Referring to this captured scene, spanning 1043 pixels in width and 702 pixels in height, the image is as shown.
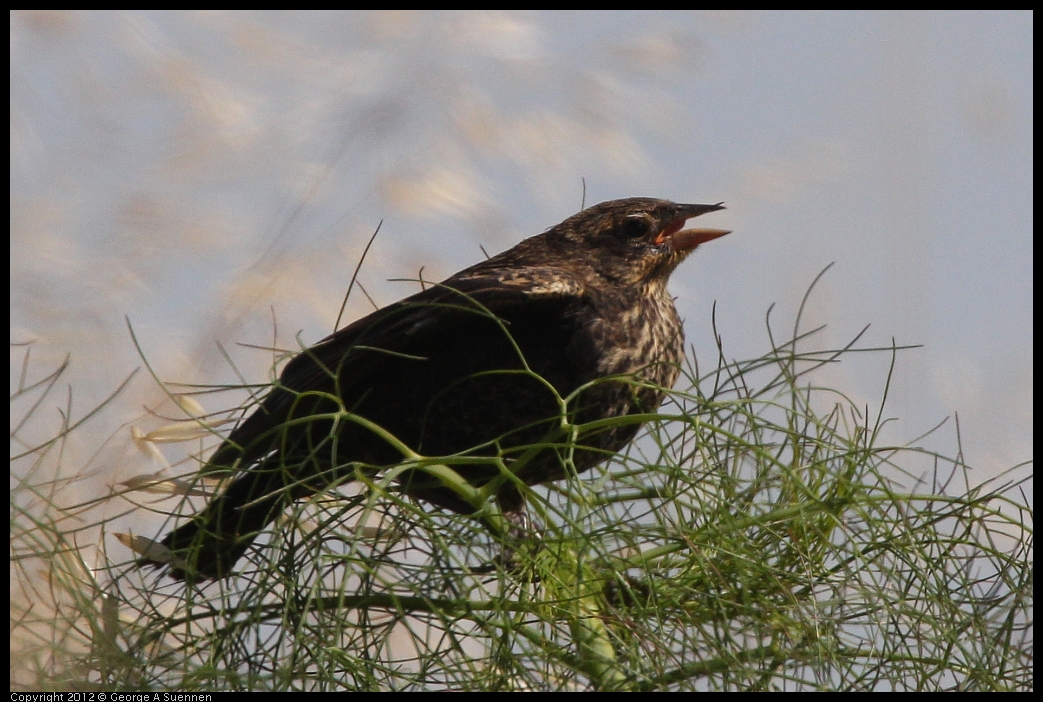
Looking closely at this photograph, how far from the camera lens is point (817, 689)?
5.81 feet

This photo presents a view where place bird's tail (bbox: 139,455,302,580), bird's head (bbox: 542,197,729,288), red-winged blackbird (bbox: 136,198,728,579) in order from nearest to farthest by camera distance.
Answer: bird's tail (bbox: 139,455,302,580) < red-winged blackbird (bbox: 136,198,728,579) < bird's head (bbox: 542,197,729,288)

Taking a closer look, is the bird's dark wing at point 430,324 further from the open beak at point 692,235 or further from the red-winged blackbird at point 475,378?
the open beak at point 692,235

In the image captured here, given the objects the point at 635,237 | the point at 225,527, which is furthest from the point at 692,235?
the point at 225,527

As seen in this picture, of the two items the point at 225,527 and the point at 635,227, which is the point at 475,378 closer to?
the point at 225,527

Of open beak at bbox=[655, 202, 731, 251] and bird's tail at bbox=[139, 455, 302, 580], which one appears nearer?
bird's tail at bbox=[139, 455, 302, 580]

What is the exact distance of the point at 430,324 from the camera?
2.43 metres

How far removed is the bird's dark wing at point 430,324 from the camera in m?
2.43

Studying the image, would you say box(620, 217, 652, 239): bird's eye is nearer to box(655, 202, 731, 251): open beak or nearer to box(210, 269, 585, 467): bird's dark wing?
box(655, 202, 731, 251): open beak

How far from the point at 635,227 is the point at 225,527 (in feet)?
4.11

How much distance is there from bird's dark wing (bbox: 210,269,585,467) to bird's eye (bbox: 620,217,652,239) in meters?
0.42

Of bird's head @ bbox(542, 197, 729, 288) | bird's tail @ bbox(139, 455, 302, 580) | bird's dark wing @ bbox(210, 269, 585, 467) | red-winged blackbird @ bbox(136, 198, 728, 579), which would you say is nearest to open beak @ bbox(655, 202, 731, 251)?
bird's head @ bbox(542, 197, 729, 288)

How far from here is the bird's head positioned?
2996mm

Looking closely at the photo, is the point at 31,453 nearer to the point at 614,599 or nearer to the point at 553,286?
the point at 614,599

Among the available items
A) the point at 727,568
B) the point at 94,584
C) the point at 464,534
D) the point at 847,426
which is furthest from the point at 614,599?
the point at 94,584
